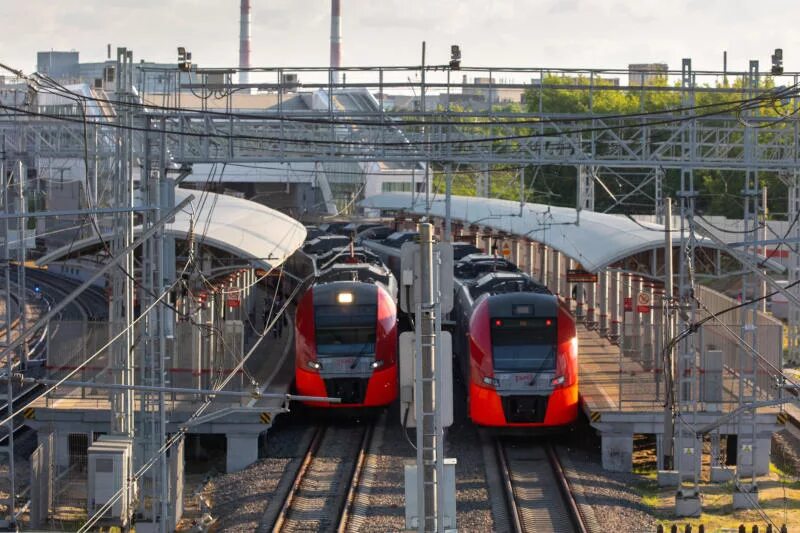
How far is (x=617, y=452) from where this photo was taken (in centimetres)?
1677

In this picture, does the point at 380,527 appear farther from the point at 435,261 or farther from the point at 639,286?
the point at 639,286

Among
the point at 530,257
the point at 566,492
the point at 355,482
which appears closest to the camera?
the point at 566,492

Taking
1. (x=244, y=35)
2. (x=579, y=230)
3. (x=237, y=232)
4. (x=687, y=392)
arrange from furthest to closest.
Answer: (x=244, y=35) → (x=579, y=230) → (x=237, y=232) → (x=687, y=392)

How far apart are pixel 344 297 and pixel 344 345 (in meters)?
0.72

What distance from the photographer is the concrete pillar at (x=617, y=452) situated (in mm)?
16703

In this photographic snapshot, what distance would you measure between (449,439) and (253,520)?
4.90m

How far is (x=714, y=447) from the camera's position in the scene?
54.7 ft

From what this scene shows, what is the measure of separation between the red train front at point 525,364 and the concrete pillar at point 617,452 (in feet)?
2.17

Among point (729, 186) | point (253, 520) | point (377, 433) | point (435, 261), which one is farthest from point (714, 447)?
point (729, 186)

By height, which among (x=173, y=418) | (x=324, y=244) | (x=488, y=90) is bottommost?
(x=173, y=418)

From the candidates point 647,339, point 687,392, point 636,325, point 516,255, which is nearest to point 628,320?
point 636,325

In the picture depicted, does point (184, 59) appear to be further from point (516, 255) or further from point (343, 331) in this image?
point (516, 255)

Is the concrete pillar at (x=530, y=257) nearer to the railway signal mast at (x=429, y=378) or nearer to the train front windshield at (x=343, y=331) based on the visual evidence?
the train front windshield at (x=343, y=331)

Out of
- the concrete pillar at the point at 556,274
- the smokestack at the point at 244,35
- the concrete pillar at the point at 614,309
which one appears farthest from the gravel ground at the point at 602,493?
the smokestack at the point at 244,35
